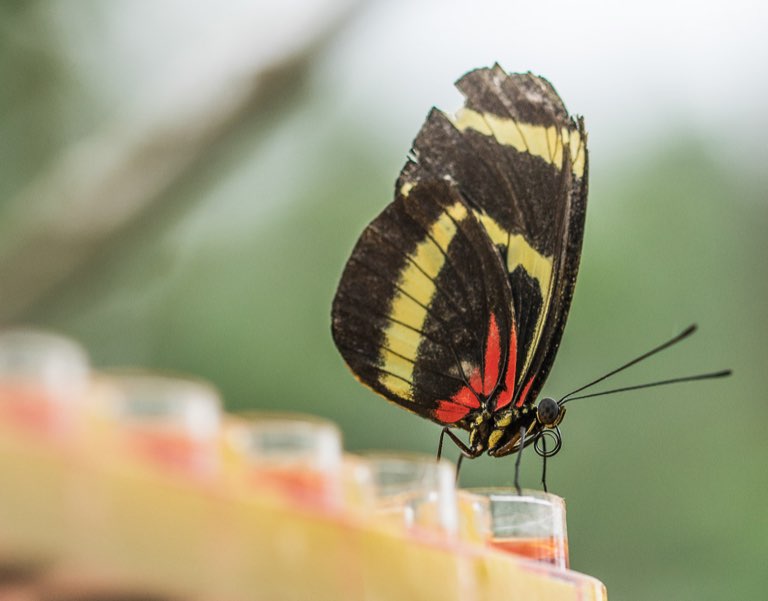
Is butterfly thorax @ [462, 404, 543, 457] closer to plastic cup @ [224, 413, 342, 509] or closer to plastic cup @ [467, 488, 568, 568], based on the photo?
plastic cup @ [467, 488, 568, 568]

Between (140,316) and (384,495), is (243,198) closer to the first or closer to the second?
(140,316)

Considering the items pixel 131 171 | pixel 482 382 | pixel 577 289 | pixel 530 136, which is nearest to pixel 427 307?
pixel 482 382

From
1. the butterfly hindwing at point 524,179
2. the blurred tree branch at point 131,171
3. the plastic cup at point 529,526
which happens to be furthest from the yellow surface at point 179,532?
the butterfly hindwing at point 524,179

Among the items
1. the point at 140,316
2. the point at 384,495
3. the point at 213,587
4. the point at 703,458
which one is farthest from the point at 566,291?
the point at 703,458

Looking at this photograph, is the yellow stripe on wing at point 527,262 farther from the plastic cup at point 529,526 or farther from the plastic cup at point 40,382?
the plastic cup at point 40,382

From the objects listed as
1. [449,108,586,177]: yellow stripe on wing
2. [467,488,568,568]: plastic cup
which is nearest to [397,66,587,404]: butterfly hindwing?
[449,108,586,177]: yellow stripe on wing

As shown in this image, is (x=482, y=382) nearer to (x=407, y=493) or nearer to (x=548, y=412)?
(x=548, y=412)

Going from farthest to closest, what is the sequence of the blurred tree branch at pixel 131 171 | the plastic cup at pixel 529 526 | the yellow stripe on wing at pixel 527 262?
the yellow stripe on wing at pixel 527 262, the blurred tree branch at pixel 131 171, the plastic cup at pixel 529 526

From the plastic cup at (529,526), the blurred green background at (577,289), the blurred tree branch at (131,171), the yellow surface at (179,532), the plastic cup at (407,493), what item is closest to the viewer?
the yellow surface at (179,532)
